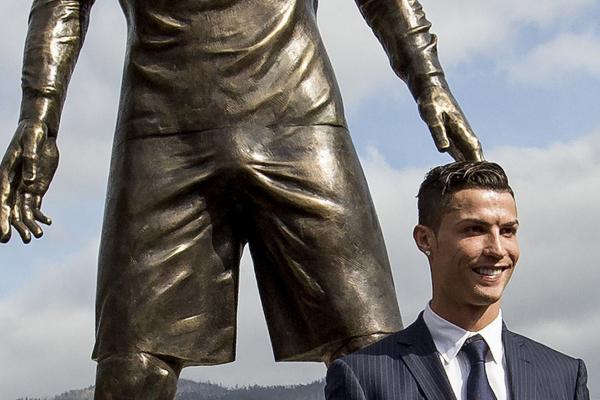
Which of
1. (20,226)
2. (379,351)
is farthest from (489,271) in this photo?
(20,226)

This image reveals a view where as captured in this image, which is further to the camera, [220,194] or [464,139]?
[464,139]

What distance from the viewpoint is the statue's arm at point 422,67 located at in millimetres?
5988

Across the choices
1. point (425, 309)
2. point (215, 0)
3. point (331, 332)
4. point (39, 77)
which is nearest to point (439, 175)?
point (425, 309)

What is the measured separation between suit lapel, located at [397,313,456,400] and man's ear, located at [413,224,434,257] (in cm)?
20

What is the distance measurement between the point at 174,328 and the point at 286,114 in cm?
100

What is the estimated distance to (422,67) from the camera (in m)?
6.15

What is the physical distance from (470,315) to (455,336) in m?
→ 0.08

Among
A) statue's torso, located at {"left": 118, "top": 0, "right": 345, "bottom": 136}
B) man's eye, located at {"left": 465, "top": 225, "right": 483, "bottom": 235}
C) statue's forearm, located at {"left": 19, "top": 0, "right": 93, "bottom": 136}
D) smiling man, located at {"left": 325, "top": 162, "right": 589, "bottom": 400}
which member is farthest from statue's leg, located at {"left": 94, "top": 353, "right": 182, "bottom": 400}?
man's eye, located at {"left": 465, "top": 225, "right": 483, "bottom": 235}

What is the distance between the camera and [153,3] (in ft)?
19.6

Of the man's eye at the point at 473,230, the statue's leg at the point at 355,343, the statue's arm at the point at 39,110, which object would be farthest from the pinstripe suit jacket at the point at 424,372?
the statue's arm at the point at 39,110

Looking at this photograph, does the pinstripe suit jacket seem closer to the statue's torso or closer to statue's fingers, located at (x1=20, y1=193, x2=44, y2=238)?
the statue's torso

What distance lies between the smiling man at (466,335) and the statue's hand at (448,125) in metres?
1.74

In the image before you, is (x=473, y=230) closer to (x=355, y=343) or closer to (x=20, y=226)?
(x=355, y=343)

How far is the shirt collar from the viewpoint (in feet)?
13.4
